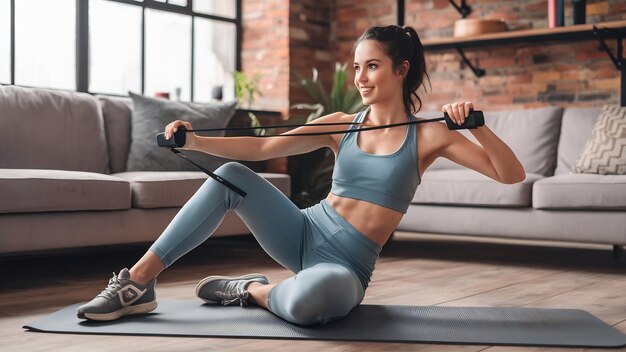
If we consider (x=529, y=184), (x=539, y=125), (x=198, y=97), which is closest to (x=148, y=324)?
(x=529, y=184)

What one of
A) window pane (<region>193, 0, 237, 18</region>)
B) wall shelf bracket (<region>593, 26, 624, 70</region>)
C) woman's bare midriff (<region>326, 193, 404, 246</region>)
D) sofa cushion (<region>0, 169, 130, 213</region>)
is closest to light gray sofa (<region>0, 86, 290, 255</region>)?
sofa cushion (<region>0, 169, 130, 213</region>)

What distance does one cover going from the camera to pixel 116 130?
409 centimetres

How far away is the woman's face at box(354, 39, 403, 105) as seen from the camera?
2.20 metres

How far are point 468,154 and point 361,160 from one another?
30 cm

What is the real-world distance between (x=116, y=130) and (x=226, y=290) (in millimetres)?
1900

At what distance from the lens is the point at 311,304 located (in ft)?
6.79

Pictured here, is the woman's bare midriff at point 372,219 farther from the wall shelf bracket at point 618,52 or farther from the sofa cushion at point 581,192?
the wall shelf bracket at point 618,52

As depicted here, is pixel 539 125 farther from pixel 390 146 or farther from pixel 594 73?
pixel 390 146

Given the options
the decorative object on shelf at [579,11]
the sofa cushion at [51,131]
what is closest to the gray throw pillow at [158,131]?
the sofa cushion at [51,131]

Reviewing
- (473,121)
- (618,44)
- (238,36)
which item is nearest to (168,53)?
(238,36)

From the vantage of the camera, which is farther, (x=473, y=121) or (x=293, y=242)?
(x=293, y=242)

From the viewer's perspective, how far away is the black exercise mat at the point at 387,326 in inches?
79.1

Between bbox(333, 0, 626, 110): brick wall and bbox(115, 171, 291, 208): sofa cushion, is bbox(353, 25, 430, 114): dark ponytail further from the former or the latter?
bbox(333, 0, 626, 110): brick wall

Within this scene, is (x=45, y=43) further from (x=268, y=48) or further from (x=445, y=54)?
(x=445, y=54)
